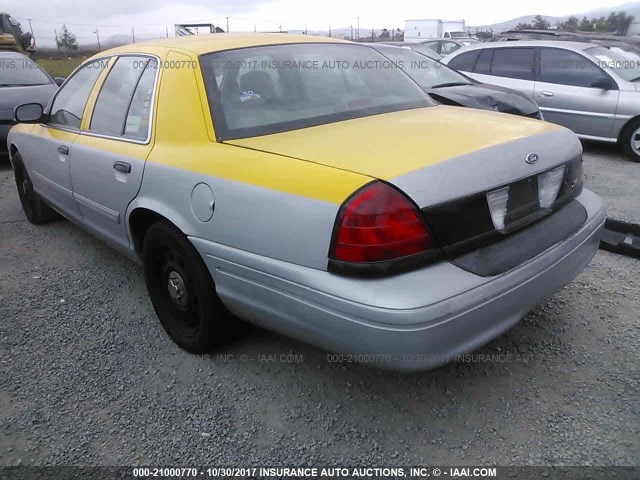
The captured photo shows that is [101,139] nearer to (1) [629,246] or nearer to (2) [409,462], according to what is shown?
(2) [409,462]

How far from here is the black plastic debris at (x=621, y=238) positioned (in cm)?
374

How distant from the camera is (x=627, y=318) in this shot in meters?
2.96

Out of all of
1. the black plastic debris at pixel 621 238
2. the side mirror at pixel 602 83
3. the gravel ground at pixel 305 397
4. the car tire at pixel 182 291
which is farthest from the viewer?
the side mirror at pixel 602 83

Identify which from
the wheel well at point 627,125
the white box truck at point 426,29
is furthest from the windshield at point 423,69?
the white box truck at point 426,29

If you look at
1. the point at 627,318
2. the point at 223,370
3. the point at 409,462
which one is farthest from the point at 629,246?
the point at 223,370

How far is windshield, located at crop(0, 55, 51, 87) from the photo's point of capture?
25.6 ft

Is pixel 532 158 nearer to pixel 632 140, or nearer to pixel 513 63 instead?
pixel 632 140

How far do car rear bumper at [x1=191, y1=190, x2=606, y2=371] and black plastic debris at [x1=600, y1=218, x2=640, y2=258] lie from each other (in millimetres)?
1744

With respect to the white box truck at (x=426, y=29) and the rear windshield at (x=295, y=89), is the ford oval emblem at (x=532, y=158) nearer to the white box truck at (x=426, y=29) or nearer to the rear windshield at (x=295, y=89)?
the rear windshield at (x=295, y=89)

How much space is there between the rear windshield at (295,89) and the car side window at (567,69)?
4.72 metres

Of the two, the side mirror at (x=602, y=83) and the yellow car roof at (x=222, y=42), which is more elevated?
the yellow car roof at (x=222, y=42)

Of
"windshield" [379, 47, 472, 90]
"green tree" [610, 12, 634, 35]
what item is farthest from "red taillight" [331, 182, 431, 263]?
"green tree" [610, 12, 634, 35]

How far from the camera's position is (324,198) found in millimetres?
2000

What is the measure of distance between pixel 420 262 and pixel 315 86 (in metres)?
1.32
